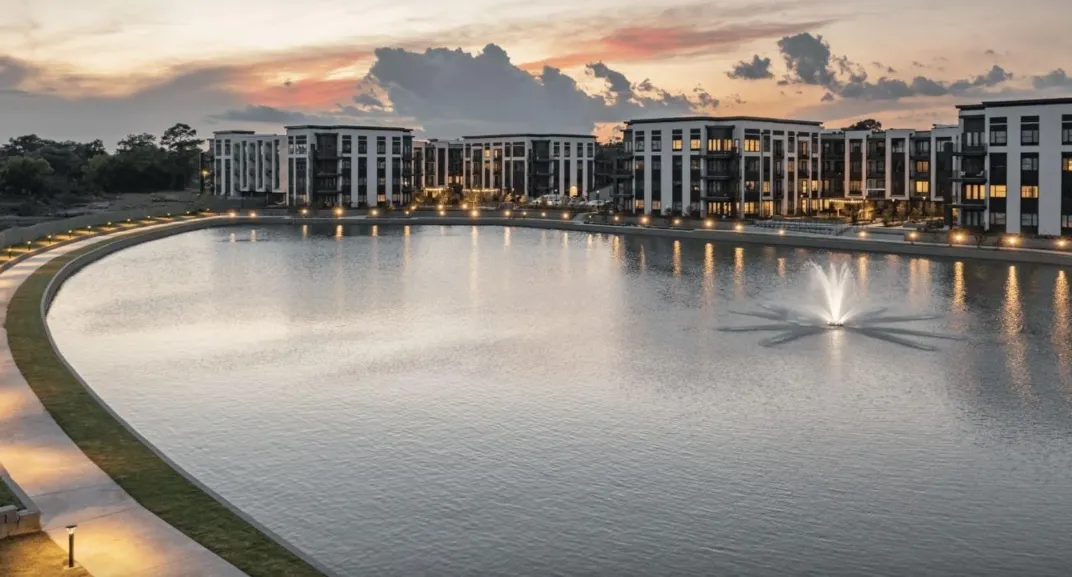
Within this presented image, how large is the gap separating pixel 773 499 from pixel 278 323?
36726 mm

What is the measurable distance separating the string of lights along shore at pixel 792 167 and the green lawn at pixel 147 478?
90.9 metres

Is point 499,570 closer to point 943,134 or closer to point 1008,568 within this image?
point 1008,568

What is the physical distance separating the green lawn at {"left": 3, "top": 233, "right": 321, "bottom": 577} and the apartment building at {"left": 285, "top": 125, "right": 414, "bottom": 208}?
131 m

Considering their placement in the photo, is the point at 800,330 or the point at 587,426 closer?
the point at 587,426

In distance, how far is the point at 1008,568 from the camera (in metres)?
22.7

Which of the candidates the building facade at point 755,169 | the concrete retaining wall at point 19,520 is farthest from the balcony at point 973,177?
the concrete retaining wall at point 19,520

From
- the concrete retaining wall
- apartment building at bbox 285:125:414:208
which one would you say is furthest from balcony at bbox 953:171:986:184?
the concrete retaining wall

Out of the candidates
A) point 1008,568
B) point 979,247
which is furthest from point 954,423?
point 979,247

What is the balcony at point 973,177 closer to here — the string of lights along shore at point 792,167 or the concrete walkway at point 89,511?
the string of lights along shore at point 792,167

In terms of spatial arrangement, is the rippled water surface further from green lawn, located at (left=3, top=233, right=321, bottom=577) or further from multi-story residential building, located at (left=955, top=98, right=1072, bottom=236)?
multi-story residential building, located at (left=955, top=98, right=1072, bottom=236)

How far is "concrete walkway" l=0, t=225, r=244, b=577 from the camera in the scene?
2043 cm

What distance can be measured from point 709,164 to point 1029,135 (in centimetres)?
4765

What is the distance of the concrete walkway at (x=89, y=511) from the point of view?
20427mm

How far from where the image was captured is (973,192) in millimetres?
107250
